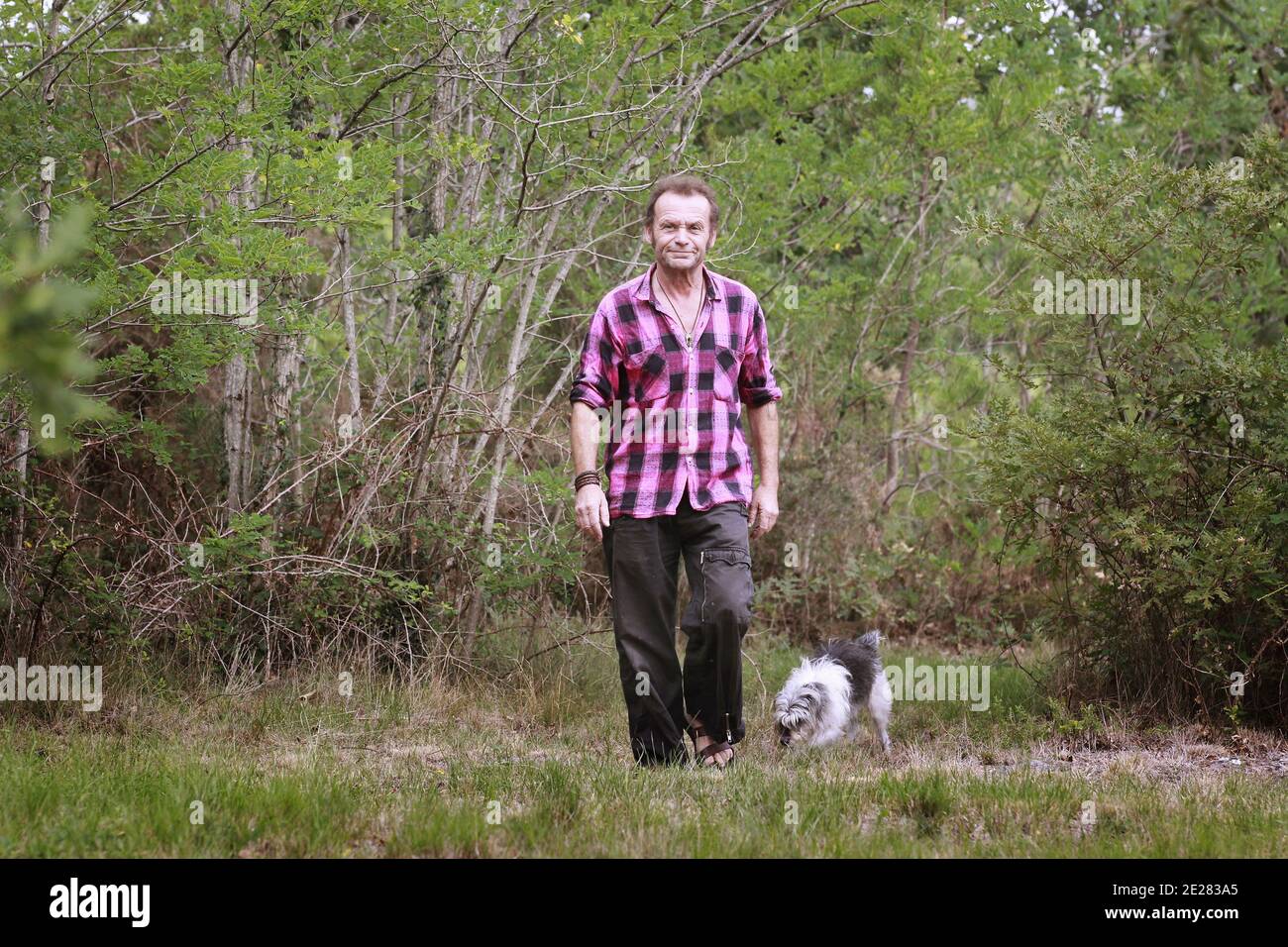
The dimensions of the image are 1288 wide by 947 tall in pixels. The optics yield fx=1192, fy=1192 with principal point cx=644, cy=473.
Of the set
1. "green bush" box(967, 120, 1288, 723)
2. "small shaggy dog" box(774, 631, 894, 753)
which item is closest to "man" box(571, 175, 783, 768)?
"small shaggy dog" box(774, 631, 894, 753)

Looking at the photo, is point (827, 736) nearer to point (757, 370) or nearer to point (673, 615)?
point (673, 615)

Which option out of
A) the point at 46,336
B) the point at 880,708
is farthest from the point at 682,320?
the point at 46,336

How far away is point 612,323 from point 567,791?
1.81m

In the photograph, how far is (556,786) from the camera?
13.6ft

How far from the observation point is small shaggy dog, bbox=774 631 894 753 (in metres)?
5.37

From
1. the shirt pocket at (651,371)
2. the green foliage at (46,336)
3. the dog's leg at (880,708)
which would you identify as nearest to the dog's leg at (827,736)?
the dog's leg at (880,708)

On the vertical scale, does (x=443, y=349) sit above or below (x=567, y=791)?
above

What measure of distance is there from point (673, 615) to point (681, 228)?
4.99ft

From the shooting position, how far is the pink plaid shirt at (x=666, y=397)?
462 cm

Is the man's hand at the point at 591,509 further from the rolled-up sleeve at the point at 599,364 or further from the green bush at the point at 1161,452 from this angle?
the green bush at the point at 1161,452

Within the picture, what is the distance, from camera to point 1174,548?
18.9 ft

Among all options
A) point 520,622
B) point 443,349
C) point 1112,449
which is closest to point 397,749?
point 520,622
